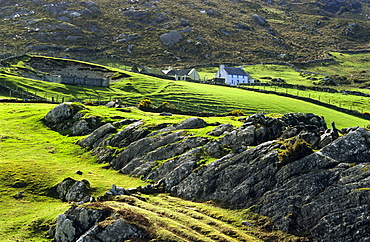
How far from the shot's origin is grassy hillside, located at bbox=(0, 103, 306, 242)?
123ft

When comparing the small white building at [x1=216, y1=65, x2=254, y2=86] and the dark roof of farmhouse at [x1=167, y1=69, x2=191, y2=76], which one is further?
the dark roof of farmhouse at [x1=167, y1=69, x2=191, y2=76]

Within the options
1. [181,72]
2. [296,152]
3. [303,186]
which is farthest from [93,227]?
[181,72]

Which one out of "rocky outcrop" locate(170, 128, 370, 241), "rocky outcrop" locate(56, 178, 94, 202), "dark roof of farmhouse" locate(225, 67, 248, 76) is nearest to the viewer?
"rocky outcrop" locate(170, 128, 370, 241)

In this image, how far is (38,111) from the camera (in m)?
88.4

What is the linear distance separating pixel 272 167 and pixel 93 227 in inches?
820

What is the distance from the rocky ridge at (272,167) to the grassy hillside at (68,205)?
215cm

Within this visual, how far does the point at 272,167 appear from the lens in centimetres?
4459

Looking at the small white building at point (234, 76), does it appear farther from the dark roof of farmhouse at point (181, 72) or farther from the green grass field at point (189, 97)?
the green grass field at point (189, 97)

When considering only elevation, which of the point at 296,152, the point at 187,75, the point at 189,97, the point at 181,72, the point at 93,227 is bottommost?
the point at 93,227

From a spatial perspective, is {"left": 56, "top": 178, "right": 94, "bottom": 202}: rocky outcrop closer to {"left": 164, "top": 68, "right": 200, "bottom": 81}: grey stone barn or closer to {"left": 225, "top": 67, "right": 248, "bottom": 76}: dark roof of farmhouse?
{"left": 164, "top": 68, "right": 200, "bottom": 81}: grey stone barn

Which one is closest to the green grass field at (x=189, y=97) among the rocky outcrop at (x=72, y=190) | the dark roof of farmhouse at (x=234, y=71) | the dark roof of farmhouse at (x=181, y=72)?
the dark roof of farmhouse at (x=234, y=71)

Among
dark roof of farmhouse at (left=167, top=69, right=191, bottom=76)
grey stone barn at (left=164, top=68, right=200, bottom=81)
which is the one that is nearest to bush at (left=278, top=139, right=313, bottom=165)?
grey stone barn at (left=164, top=68, right=200, bottom=81)

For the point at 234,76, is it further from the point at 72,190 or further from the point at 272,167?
the point at 72,190

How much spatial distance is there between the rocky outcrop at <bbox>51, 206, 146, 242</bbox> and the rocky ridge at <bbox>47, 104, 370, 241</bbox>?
38.1ft
